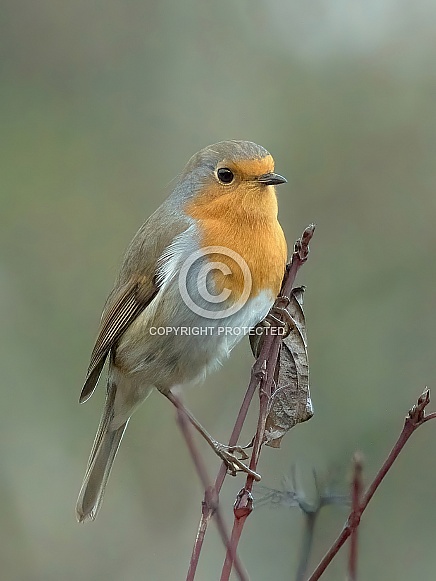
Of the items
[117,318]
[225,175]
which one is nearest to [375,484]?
[225,175]

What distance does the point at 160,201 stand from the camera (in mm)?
5395

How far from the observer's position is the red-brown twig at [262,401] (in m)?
1.69

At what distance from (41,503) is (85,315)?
1243mm

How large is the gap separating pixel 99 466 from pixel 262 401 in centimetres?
166

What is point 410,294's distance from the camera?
15.4ft

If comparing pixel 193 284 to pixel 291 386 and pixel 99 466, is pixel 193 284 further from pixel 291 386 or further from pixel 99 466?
pixel 99 466

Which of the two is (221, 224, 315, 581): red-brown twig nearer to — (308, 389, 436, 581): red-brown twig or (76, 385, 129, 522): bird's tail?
(308, 389, 436, 581): red-brown twig

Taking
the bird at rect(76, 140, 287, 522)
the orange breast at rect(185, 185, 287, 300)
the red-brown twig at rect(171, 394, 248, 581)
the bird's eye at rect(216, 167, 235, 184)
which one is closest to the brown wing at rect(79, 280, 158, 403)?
the bird at rect(76, 140, 287, 522)

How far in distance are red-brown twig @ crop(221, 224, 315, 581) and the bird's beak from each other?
0.65m

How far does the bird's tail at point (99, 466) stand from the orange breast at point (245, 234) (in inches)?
33.7

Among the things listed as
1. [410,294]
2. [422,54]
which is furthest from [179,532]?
[422,54]

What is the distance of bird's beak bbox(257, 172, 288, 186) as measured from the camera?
3200mm

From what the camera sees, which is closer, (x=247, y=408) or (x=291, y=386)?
(x=247, y=408)

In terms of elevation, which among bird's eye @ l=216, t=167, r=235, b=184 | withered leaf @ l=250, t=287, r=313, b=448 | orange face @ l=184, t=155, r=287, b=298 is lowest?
withered leaf @ l=250, t=287, r=313, b=448
